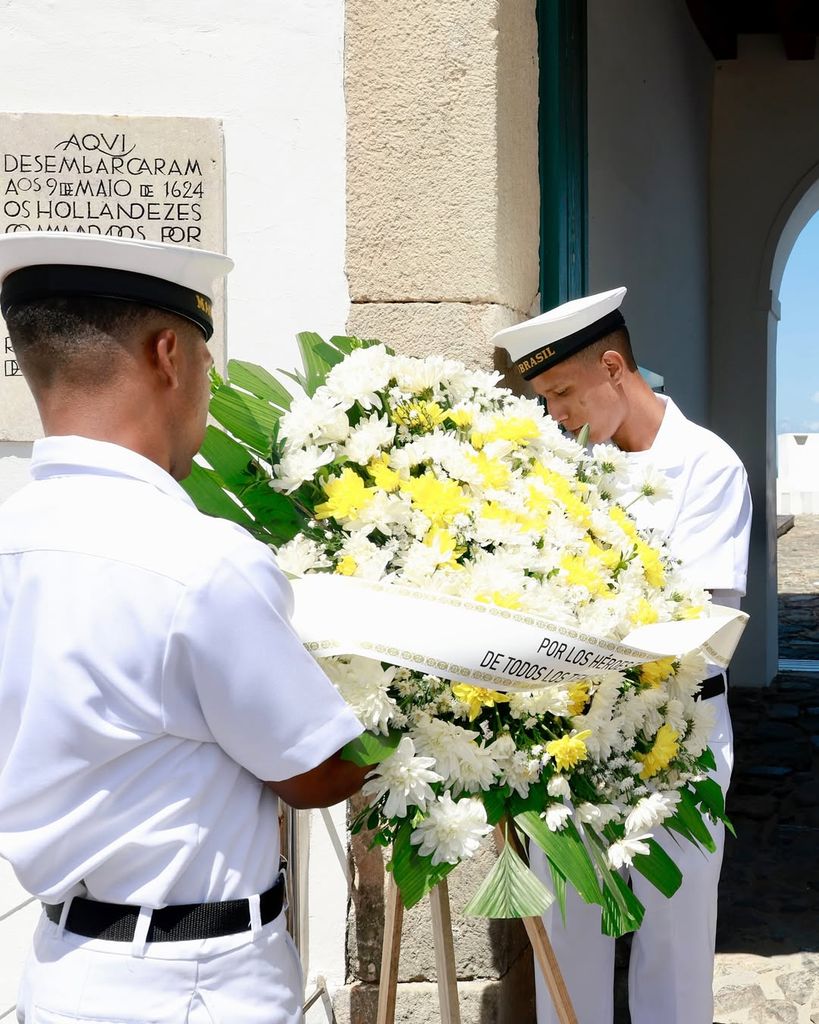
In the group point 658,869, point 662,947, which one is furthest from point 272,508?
point 662,947

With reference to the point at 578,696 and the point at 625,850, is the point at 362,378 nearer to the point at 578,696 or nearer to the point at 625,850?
the point at 578,696

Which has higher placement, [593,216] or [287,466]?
[593,216]

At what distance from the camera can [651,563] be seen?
1749mm

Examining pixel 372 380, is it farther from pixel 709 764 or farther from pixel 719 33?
pixel 719 33

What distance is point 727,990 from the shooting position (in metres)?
3.44

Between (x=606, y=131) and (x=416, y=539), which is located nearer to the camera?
(x=416, y=539)

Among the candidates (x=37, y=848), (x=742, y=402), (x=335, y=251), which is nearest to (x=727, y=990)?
(x=335, y=251)

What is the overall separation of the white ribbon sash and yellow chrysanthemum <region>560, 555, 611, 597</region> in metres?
0.10

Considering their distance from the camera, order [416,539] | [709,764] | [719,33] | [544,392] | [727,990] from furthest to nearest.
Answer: [719,33] < [727,990] < [544,392] < [709,764] < [416,539]

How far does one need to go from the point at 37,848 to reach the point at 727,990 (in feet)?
8.91

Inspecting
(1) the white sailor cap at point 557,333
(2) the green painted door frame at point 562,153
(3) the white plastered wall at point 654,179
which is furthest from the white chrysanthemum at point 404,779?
(3) the white plastered wall at point 654,179

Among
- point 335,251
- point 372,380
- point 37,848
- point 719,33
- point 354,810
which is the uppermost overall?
point 719,33

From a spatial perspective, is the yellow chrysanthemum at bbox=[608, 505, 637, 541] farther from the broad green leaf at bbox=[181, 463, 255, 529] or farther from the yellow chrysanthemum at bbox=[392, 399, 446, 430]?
the broad green leaf at bbox=[181, 463, 255, 529]

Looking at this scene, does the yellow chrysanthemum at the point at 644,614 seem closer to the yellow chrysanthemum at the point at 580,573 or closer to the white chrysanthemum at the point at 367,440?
the yellow chrysanthemum at the point at 580,573
